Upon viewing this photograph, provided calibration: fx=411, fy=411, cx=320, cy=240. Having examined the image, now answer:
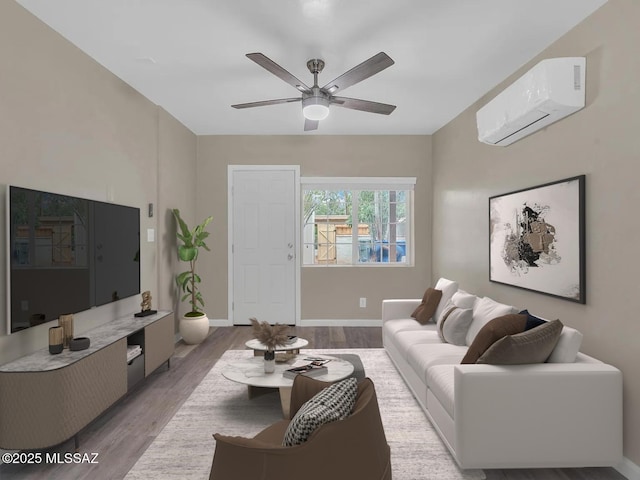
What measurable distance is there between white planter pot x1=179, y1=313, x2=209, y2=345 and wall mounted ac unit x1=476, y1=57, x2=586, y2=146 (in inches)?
149

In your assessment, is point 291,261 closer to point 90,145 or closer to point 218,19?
point 90,145

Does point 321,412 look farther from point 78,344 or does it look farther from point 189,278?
point 189,278

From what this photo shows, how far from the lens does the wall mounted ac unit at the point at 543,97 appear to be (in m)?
2.57

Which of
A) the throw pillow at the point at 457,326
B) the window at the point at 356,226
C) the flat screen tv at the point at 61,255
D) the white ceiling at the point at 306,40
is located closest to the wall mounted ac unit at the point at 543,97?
the white ceiling at the point at 306,40

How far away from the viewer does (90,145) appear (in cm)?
326

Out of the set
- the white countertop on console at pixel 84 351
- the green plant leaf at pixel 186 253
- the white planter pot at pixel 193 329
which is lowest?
the white planter pot at pixel 193 329

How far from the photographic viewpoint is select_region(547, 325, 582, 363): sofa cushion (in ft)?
7.59

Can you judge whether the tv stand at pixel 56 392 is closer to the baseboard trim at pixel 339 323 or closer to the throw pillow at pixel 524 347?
the throw pillow at pixel 524 347

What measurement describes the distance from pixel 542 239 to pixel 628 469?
1.48 meters

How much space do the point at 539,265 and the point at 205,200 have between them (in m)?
4.37

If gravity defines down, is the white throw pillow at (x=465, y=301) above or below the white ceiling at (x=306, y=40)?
below

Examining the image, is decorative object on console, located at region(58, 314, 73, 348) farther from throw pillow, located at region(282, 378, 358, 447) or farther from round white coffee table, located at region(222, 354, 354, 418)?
throw pillow, located at region(282, 378, 358, 447)

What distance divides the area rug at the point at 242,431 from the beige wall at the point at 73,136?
1.04m

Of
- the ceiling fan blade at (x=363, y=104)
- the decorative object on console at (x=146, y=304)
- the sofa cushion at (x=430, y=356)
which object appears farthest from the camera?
the decorative object on console at (x=146, y=304)
